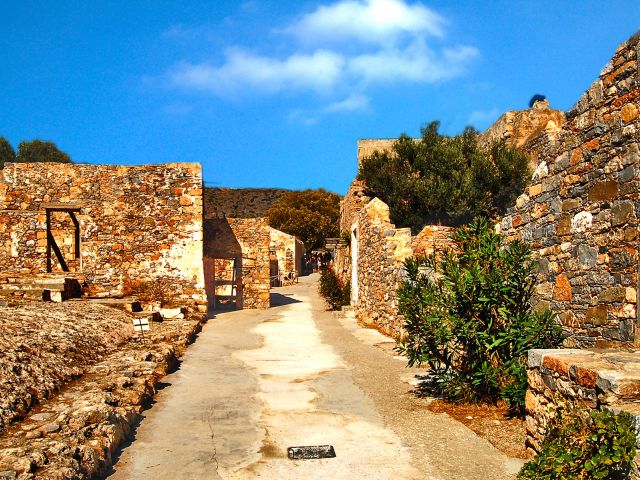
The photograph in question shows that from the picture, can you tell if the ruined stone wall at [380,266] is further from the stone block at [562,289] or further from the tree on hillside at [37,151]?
the tree on hillside at [37,151]

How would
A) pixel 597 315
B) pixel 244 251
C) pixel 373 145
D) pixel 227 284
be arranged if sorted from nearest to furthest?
pixel 597 315 → pixel 244 251 → pixel 227 284 → pixel 373 145

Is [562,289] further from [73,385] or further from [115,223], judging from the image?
[115,223]

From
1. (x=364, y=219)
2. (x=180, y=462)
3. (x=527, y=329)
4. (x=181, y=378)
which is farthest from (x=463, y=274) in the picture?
(x=364, y=219)

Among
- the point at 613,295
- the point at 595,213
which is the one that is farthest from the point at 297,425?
the point at 595,213

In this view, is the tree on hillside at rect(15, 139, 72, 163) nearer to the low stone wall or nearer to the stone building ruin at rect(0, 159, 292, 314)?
the stone building ruin at rect(0, 159, 292, 314)

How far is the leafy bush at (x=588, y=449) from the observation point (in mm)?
3268

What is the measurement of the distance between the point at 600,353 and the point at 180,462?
11.7ft

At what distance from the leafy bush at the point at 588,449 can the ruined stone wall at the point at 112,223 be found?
14.4m

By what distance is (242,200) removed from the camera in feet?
274

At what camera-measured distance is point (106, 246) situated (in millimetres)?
17297

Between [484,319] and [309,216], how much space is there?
143ft

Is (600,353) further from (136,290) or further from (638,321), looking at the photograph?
(136,290)

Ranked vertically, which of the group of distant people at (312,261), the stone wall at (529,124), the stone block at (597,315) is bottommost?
the stone block at (597,315)

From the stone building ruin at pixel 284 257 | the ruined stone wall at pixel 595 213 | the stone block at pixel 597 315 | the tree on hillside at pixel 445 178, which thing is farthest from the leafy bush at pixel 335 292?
the stone building ruin at pixel 284 257
